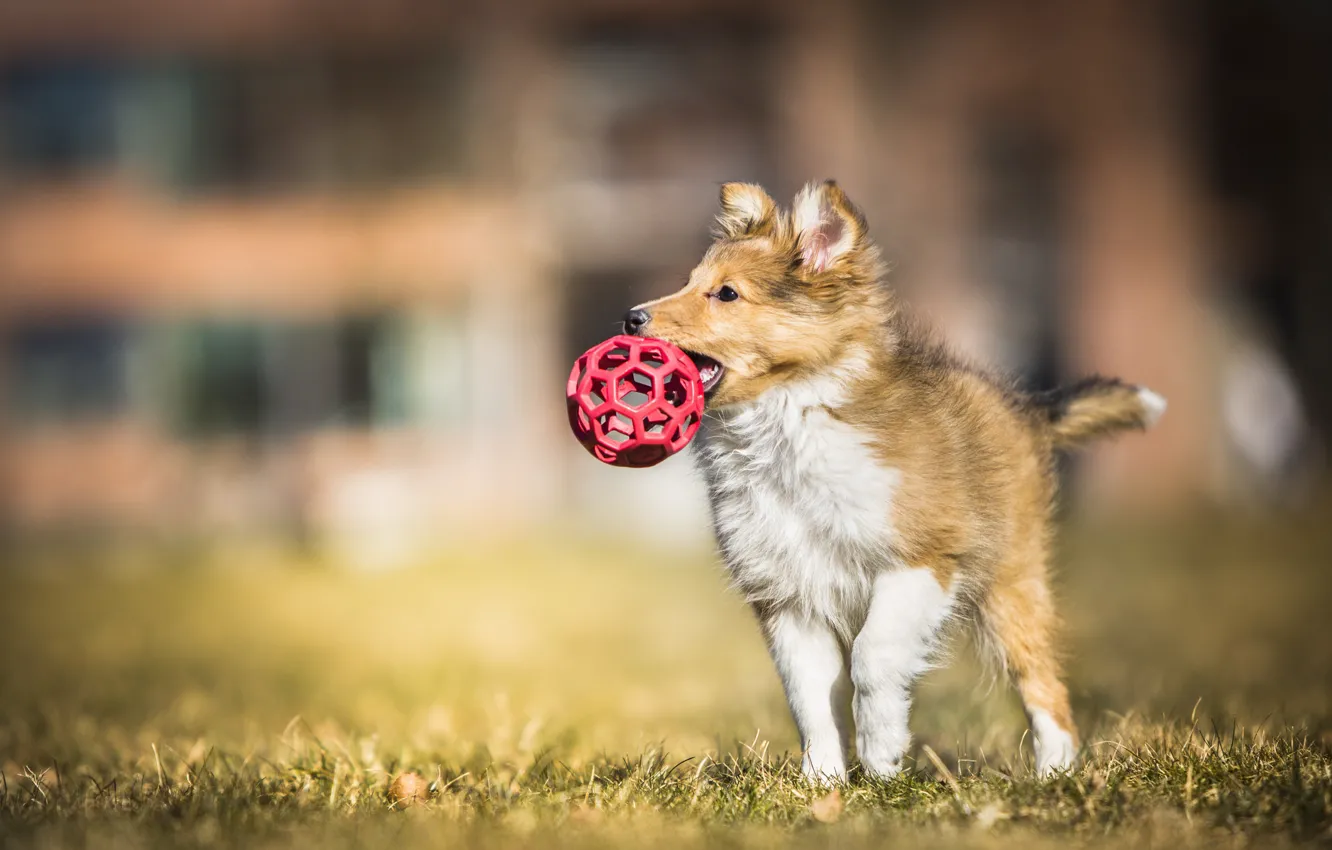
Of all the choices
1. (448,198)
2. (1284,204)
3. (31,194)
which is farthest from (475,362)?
(1284,204)

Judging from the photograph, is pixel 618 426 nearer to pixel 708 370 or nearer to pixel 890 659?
pixel 708 370

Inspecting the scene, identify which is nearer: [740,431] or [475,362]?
[740,431]

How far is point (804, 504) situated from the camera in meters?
4.68

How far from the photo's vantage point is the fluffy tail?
18.5ft

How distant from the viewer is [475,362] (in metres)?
22.1

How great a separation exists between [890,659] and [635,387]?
1.11 m

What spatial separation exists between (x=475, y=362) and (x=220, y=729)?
15.6 m

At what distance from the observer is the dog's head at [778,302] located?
4855 millimetres

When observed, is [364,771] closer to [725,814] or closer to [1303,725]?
[725,814]

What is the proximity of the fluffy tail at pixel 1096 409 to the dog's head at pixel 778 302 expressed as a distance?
106 cm

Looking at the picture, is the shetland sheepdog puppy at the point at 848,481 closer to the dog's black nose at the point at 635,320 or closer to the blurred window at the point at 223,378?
the dog's black nose at the point at 635,320

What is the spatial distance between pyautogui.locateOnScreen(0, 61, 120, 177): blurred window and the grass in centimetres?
1029

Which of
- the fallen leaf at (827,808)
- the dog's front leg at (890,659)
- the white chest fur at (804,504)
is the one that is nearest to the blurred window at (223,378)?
the white chest fur at (804,504)

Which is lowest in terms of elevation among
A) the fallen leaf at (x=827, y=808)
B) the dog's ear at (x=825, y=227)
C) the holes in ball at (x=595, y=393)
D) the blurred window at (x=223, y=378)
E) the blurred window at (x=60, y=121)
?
the blurred window at (x=223, y=378)
